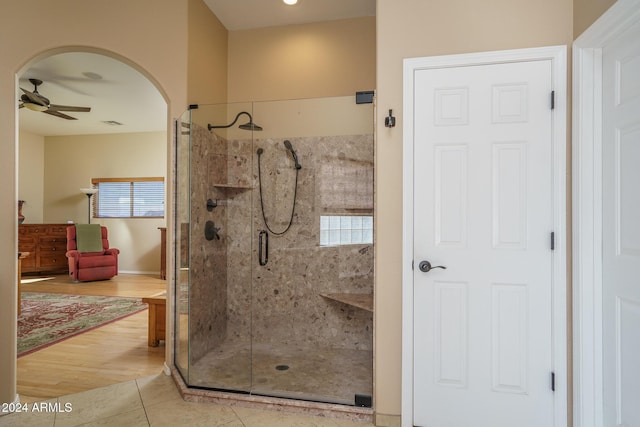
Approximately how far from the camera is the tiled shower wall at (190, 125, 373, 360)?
9.62 ft

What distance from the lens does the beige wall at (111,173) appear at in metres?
7.20

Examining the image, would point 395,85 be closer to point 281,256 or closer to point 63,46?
point 281,256

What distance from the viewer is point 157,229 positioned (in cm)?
718

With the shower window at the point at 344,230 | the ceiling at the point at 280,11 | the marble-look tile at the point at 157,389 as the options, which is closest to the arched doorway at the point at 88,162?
the ceiling at the point at 280,11

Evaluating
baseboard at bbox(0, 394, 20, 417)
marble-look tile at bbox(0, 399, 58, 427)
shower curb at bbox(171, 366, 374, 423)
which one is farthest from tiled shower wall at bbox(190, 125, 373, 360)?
baseboard at bbox(0, 394, 20, 417)

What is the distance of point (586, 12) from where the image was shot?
1758mm

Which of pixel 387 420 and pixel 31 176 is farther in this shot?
pixel 31 176

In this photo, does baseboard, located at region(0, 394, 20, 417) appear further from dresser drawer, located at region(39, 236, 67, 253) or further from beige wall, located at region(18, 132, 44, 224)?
beige wall, located at region(18, 132, 44, 224)

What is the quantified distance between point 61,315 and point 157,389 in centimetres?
259

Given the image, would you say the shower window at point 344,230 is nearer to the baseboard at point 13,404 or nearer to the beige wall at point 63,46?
the beige wall at point 63,46

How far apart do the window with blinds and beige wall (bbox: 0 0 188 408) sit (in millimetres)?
4935

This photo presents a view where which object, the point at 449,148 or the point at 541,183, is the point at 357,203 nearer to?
the point at 449,148

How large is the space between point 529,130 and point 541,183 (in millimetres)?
295

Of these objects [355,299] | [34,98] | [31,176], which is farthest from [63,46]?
[31,176]
